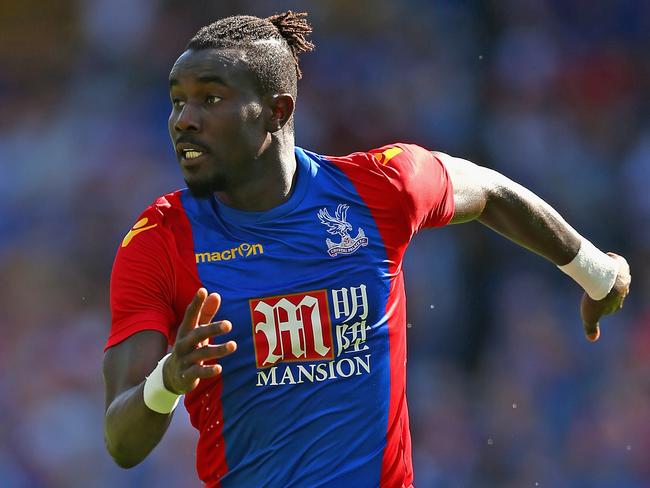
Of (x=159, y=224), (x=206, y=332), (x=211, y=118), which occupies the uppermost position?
(x=211, y=118)

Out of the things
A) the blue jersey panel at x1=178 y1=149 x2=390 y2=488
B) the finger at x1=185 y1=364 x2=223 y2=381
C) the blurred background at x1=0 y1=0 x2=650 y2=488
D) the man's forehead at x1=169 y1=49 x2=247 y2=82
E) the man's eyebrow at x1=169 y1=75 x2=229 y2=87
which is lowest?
the blurred background at x1=0 y1=0 x2=650 y2=488

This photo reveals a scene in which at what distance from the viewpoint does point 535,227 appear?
4.93 m

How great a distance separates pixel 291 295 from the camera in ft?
13.6

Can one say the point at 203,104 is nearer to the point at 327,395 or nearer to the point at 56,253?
the point at 327,395

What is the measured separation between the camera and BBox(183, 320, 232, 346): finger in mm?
3293

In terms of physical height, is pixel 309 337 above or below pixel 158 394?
below

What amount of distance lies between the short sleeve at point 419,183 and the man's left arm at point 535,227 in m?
0.09

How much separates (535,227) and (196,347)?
207 centimetres

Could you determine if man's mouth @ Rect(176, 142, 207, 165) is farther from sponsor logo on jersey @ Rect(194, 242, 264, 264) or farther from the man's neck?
sponsor logo on jersey @ Rect(194, 242, 264, 264)

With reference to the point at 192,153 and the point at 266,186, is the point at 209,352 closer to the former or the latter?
the point at 192,153

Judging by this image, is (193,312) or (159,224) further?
(159,224)

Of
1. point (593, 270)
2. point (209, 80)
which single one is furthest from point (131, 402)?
point (593, 270)

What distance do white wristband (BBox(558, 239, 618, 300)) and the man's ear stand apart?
1.48 meters

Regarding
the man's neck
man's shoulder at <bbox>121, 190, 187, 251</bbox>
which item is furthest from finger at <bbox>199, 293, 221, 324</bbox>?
the man's neck
